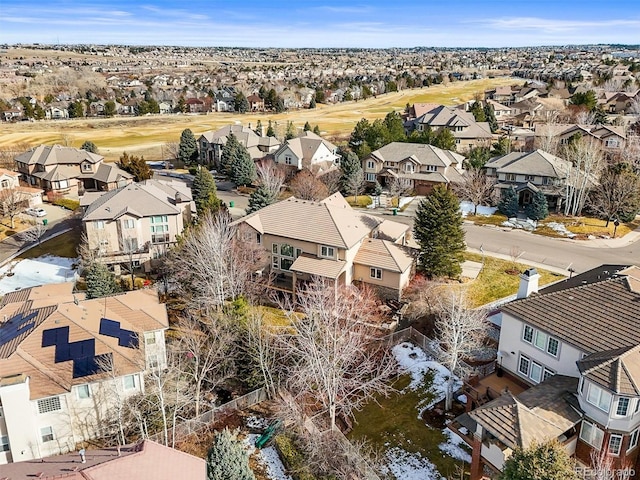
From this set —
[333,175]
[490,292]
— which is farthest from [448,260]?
[333,175]

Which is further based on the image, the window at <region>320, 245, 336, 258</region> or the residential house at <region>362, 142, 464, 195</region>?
the residential house at <region>362, 142, 464, 195</region>

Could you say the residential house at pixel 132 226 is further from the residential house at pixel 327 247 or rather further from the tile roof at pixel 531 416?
the tile roof at pixel 531 416

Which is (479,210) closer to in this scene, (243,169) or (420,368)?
(243,169)

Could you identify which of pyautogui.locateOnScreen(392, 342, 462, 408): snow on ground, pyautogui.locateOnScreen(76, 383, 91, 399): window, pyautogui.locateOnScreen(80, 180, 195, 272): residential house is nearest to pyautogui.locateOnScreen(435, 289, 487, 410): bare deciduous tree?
pyautogui.locateOnScreen(392, 342, 462, 408): snow on ground

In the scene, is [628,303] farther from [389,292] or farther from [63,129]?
[63,129]

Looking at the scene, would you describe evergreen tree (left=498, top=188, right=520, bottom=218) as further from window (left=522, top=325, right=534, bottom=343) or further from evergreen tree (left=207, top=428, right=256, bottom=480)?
evergreen tree (left=207, top=428, right=256, bottom=480)

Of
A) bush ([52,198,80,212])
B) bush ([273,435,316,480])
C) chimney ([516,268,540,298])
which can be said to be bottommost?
bush ([273,435,316,480])

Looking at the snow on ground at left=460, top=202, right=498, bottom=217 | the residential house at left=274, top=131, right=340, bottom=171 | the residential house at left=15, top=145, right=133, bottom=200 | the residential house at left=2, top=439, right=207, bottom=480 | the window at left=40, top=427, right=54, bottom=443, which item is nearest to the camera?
the residential house at left=2, top=439, right=207, bottom=480
